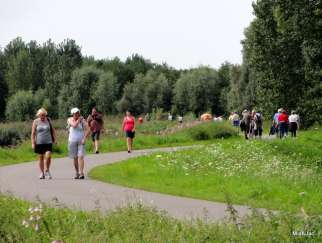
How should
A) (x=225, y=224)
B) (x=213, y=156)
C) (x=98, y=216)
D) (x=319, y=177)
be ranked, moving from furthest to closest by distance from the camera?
(x=213, y=156)
(x=319, y=177)
(x=98, y=216)
(x=225, y=224)

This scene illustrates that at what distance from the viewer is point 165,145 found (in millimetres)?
35156

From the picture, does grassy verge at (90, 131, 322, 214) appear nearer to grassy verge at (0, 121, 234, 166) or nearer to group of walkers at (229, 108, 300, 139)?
grassy verge at (0, 121, 234, 166)

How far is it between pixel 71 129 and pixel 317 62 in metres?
31.6

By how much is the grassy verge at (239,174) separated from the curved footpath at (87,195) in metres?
0.50

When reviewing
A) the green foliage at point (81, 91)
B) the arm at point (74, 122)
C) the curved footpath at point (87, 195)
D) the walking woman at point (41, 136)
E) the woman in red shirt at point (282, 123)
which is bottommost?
the curved footpath at point (87, 195)

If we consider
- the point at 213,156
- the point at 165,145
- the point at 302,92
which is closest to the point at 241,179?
the point at 213,156

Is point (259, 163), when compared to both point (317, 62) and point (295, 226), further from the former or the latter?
point (317, 62)

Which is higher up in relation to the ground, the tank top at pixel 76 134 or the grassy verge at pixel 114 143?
the tank top at pixel 76 134

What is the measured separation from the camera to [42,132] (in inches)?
746

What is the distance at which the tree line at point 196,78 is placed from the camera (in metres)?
47.1

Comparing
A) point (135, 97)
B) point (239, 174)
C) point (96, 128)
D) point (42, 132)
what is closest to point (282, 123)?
point (96, 128)

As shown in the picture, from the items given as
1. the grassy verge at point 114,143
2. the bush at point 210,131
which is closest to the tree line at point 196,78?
the bush at point 210,131

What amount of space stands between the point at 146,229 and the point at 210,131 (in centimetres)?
3193

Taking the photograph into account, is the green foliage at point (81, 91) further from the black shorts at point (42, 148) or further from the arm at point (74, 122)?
the black shorts at point (42, 148)
